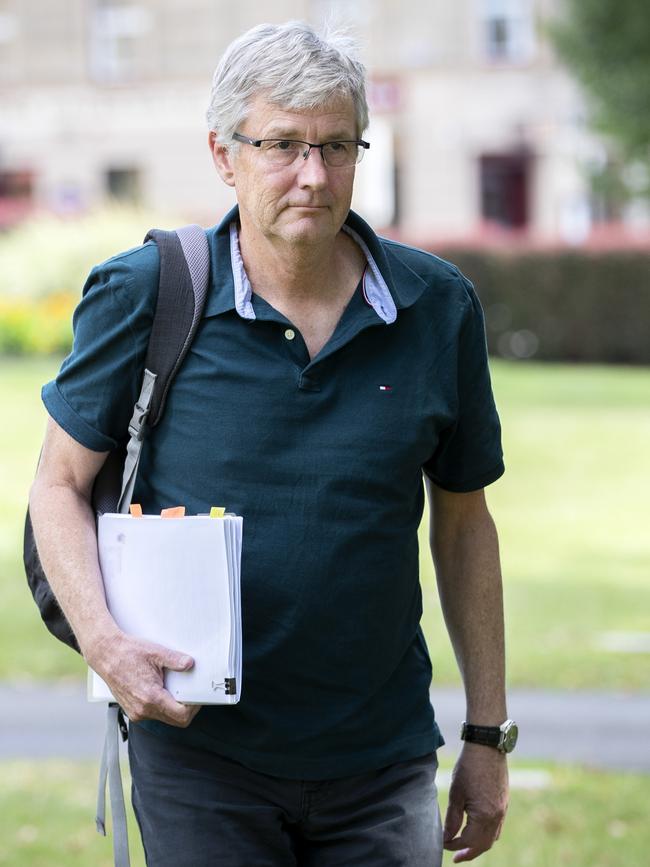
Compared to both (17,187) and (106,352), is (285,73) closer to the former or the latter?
(106,352)

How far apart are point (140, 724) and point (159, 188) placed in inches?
1324

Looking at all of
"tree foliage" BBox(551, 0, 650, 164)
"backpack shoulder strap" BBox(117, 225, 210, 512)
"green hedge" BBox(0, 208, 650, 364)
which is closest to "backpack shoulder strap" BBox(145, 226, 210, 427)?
"backpack shoulder strap" BBox(117, 225, 210, 512)

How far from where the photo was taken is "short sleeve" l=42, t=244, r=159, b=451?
8.84 ft

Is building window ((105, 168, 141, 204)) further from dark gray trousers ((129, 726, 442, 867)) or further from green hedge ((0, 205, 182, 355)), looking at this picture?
dark gray trousers ((129, 726, 442, 867))

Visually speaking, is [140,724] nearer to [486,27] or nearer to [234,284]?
[234,284]

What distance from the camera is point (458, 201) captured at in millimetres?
34688

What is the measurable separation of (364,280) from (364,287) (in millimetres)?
25

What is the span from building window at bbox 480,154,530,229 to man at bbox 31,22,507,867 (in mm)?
32722

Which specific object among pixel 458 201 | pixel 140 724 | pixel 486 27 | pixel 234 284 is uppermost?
pixel 234 284

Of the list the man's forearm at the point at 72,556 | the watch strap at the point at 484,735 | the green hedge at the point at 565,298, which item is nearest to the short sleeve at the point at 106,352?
the man's forearm at the point at 72,556

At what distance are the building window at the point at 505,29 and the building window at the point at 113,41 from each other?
7.95 meters

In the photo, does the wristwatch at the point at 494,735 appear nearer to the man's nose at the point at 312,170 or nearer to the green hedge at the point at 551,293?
the man's nose at the point at 312,170

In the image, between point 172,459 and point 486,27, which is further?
point 486,27

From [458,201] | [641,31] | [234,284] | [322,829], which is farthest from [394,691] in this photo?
[458,201]
